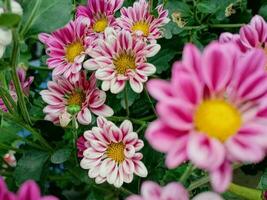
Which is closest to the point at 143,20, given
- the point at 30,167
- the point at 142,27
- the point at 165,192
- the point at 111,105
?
the point at 142,27

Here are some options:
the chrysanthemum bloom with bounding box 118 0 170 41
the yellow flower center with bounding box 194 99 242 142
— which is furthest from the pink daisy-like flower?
the yellow flower center with bounding box 194 99 242 142

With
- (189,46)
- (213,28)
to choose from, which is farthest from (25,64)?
(189,46)

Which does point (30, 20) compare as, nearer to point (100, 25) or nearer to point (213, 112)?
point (100, 25)

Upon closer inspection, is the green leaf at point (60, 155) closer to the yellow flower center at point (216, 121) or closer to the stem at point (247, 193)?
the stem at point (247, 193)

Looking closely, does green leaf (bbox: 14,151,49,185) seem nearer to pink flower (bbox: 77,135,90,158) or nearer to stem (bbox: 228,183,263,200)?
pink flower (bbox: 77,135,90,158)

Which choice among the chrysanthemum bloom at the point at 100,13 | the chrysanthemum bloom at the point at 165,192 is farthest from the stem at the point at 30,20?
the chrysanthemum bloom at the point at 165,192

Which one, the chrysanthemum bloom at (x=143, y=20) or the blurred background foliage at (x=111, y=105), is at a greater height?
the chrysanthemum bloom at (x=143, y=20)
